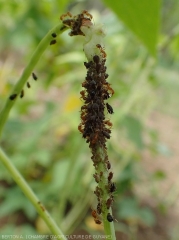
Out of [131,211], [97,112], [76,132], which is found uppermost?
[76,132]

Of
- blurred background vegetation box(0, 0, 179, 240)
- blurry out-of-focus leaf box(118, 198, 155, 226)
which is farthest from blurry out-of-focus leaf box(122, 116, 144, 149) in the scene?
blurry out-of-focus leaf box(118, 198, 155, 226)

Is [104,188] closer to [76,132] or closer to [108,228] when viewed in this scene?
[108,228]

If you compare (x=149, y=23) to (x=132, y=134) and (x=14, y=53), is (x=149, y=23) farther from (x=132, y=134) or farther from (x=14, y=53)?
(x=14, y=53)

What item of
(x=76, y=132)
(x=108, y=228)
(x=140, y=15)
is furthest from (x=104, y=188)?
(x=76, y=132)

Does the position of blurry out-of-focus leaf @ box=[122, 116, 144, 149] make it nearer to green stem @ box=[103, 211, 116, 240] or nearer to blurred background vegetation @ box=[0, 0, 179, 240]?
blurred background vegetation @ box=[0, 0, 179, 240]

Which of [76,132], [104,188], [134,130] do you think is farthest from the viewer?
[76,132]

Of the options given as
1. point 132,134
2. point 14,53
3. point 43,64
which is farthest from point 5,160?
point 14,53

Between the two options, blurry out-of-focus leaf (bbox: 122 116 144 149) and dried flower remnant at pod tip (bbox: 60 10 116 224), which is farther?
blurry out-of-focus leaf (bbox: 122 116 144 149)
